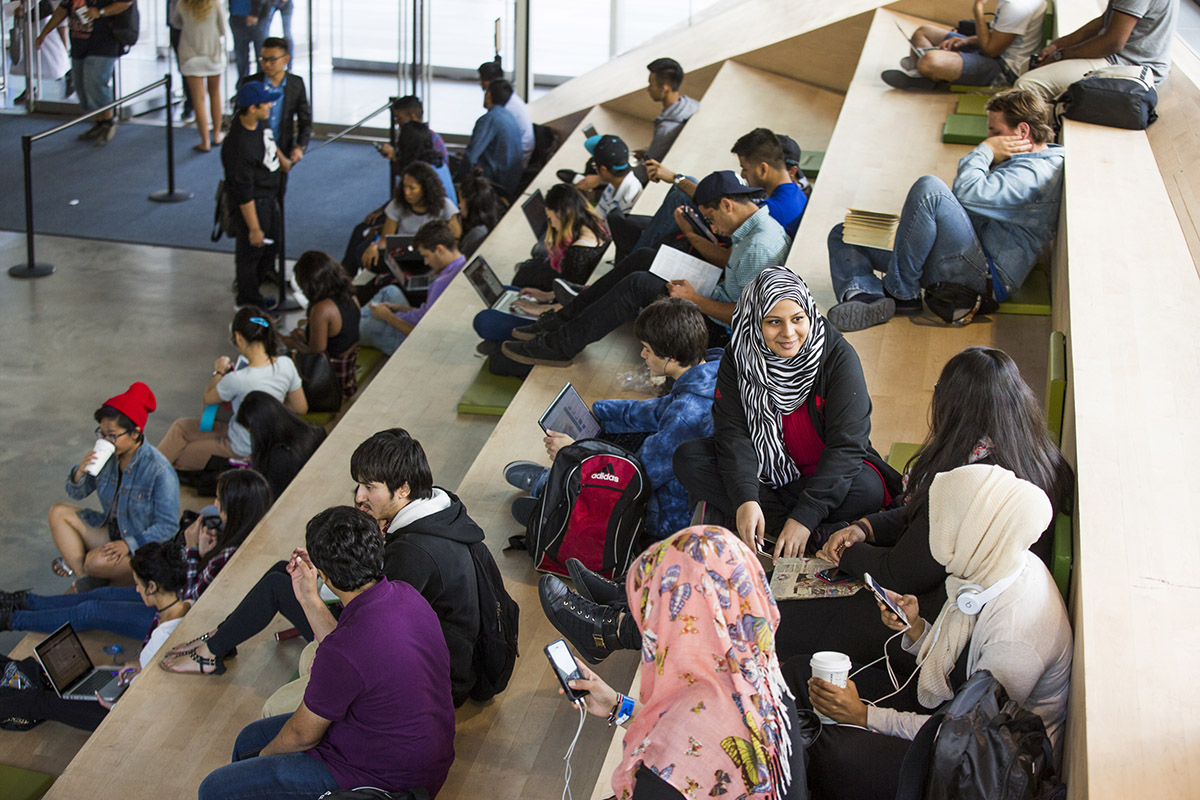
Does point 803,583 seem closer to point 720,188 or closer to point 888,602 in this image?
point 888,602

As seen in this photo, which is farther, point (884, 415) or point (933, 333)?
point (933, 333)

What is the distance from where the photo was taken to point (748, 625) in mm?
2135

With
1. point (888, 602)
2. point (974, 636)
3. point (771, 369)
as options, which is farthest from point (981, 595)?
point (771, 369)

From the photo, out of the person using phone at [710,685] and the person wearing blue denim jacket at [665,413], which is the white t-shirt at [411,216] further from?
the person using phone at [710,685]

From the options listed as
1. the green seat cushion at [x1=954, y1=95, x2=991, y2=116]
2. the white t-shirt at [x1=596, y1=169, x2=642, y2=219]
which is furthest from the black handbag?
the green seat cushion at [x1=954, y1=95, x2=991, y2=116]

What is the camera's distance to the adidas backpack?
3809mm

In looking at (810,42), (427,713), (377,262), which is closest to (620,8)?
(810,42)

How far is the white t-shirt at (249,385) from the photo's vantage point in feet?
17.9

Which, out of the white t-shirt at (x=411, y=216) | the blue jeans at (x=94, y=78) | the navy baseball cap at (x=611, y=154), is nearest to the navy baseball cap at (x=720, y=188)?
the navy baseball cap at (x=611, y=154)

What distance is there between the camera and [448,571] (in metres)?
3.23

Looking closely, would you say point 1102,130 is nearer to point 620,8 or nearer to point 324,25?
point 620,8

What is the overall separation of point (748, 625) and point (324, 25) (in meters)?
10.6

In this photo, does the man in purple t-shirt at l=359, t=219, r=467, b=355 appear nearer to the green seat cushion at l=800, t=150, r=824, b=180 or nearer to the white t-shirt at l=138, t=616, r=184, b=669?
the green seat cushion at l=800, t=150, r=824, b=180

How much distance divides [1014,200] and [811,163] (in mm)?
2539
